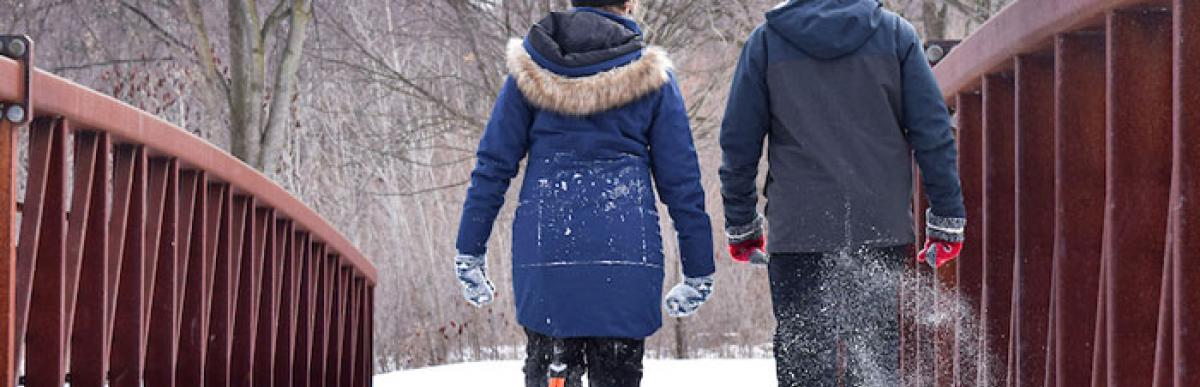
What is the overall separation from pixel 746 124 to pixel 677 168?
0.68ft

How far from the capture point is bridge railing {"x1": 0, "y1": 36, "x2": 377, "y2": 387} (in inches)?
167

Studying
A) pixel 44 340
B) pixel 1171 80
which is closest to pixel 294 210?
pixel 44 340

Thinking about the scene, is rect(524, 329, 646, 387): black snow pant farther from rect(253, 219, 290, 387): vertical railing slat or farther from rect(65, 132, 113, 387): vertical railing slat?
rect(253, 219, 290, 387): vertical railing slat

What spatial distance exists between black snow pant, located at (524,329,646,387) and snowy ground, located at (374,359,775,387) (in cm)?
469

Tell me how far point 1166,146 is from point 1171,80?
0.40ft

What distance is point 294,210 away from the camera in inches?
290

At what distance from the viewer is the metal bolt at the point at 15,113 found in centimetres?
389

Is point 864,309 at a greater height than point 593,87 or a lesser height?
lesser

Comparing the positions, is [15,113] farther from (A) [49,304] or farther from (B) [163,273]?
(B) [163,273]

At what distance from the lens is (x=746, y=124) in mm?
4188

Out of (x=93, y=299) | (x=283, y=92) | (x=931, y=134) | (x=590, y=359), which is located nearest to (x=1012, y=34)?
(x=931, y=134)

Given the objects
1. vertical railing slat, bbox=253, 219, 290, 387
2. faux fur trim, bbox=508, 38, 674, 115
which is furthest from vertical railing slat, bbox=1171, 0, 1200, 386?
vertical railing slat, bbox=253, 219, 290, 387

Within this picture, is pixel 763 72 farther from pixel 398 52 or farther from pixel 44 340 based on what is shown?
pixel 398 52

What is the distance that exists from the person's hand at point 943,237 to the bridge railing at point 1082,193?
0.16 meters
